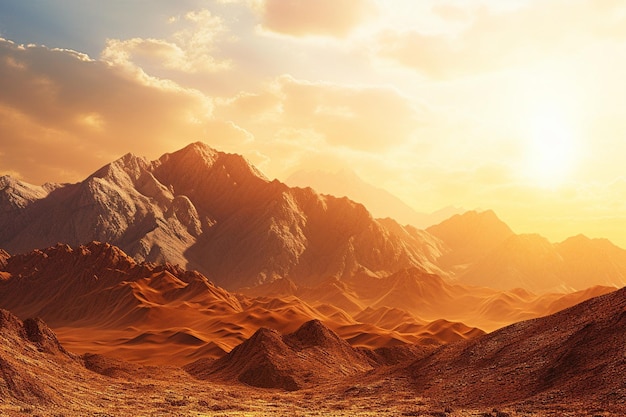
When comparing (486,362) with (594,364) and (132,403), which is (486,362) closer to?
(594,364)

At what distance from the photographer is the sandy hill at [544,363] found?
1390 inches

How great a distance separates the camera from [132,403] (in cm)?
4319

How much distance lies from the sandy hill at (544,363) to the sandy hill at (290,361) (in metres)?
14.6

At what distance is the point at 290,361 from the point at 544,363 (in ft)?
104

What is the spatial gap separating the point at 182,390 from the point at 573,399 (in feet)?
107

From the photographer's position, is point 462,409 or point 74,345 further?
point 74,345

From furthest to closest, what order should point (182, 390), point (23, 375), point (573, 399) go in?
point (182, 390) < point (23, 375) < point (573, 399)

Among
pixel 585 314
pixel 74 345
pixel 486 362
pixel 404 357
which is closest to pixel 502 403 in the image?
pixel 486 362

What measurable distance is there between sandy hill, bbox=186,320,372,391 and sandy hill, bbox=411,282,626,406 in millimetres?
14563

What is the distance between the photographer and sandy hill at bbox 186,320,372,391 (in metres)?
61.9

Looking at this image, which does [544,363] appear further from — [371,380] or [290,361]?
[290,361]

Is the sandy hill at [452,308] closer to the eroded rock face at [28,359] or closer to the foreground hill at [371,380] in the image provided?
the foreground hill at [371,380]

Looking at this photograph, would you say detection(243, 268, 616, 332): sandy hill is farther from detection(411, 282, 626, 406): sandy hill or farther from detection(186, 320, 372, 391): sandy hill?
detection(411, 282, 626, 406): sandy hill

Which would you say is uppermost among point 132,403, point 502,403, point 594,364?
point 594,364
